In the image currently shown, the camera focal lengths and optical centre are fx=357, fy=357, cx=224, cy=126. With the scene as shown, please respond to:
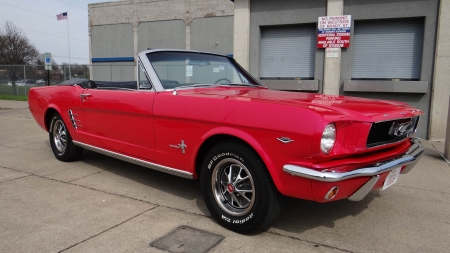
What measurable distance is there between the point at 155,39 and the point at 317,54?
17074mm

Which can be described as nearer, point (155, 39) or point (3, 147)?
point (3, 147)

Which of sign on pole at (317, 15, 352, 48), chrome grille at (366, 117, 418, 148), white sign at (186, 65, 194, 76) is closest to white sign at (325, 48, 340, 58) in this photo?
sign on pole at (317, 15, 352, 48)

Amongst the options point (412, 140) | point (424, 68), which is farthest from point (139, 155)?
point (424, 68)

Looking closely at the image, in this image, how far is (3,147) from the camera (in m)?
6.71

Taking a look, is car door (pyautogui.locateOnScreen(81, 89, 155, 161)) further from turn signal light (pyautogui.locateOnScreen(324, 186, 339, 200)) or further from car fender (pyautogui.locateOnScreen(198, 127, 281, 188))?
turn signal light (pyautogui.locateOnScreen(324, 186, 339, 200))

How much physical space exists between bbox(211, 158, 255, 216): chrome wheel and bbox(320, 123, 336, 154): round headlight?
69 centimetres

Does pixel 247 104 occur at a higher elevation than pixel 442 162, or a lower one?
higher

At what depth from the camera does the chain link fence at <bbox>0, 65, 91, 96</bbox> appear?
872 inches

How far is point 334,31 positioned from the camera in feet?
28.1

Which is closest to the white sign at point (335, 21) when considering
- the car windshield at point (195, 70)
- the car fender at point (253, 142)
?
the car windshield at point (195, 70)

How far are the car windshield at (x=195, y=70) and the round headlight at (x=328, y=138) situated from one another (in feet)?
6.17

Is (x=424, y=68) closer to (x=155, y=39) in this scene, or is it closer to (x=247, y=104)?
(x=247, y=104)

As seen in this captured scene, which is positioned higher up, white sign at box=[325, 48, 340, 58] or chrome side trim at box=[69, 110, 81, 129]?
white sign at box=[325, 48, 340, 58]

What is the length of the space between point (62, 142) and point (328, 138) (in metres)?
4.47
